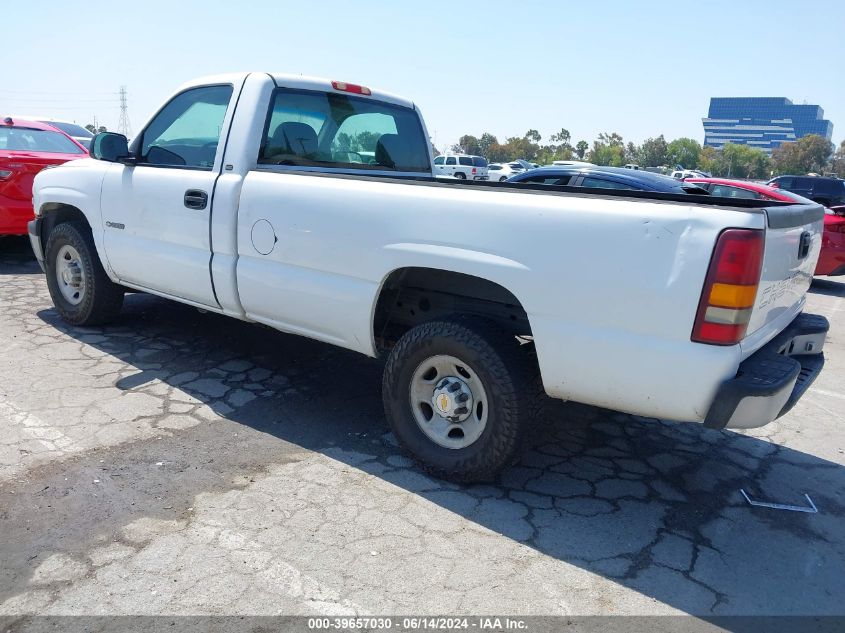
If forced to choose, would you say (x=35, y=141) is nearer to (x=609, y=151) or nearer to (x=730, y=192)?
(x=730, y=192)

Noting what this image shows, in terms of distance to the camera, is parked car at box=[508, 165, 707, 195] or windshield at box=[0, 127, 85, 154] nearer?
parked car at box=[508, 165, 707, 195]

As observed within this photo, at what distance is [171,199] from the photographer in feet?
14.9

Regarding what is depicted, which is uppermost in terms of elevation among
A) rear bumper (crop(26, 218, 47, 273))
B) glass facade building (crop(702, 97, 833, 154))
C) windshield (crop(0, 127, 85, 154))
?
glass facade building (crop(702, 97, 833, 154))

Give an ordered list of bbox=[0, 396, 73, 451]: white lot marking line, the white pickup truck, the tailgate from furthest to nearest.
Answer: bbox=[0, 396, 73, 451]: white lot marking line, the tailgate, the white pickup truck

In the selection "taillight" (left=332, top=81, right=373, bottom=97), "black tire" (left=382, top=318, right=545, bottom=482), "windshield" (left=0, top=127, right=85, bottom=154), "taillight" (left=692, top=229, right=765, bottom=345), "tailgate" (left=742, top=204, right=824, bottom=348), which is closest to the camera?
"taillight" (left=692, top=229, right=765, bottom=345)

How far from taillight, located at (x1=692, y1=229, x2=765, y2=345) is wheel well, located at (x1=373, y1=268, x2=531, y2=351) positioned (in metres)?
0.89

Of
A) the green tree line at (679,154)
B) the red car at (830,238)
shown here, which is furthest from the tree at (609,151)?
the red car at (830,238)

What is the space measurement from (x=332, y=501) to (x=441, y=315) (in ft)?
3.63

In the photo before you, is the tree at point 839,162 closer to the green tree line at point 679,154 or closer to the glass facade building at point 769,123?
the green tree line at point 679,154

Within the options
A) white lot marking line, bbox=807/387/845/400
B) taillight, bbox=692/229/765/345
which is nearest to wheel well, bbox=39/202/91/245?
taillight, bbox=692/229/765/345

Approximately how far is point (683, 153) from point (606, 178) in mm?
109311

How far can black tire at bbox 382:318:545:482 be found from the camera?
127 inches

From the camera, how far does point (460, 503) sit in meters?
3.34

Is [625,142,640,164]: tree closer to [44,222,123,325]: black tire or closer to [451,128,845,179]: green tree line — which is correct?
[451,128,845,179]: green tree line
